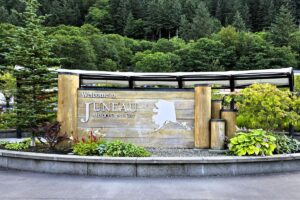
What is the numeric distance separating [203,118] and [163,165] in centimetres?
238

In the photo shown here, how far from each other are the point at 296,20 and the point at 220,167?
103708 mm

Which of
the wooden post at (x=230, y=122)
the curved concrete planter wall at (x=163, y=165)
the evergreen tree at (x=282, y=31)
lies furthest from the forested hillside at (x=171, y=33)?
the wooden post at (x=230, y=122)

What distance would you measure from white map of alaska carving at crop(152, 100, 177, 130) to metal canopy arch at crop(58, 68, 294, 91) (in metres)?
4.13

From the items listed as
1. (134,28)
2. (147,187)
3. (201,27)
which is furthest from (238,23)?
(147,187)

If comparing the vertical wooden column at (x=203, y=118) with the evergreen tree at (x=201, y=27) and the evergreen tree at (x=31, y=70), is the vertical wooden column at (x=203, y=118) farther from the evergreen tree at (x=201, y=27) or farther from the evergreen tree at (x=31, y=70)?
the evergreen tree at (x=201, y=27)

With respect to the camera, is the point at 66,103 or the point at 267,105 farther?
the point at 66,103

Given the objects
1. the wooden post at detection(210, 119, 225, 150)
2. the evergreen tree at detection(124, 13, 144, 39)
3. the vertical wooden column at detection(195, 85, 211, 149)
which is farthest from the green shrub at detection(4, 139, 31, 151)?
the evergreen tree at detection(124, 13, 144, 39)

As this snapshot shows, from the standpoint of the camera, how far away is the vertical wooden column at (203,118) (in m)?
9.27

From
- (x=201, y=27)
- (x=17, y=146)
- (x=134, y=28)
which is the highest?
(x=134, y=28)

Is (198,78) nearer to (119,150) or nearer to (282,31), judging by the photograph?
(119,150)

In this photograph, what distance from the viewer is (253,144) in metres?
8.01

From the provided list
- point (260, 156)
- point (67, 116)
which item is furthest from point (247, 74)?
point (67, 116)

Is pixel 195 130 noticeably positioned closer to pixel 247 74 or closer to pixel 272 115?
pixel 272 115

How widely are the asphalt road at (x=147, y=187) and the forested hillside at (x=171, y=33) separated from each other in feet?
105
